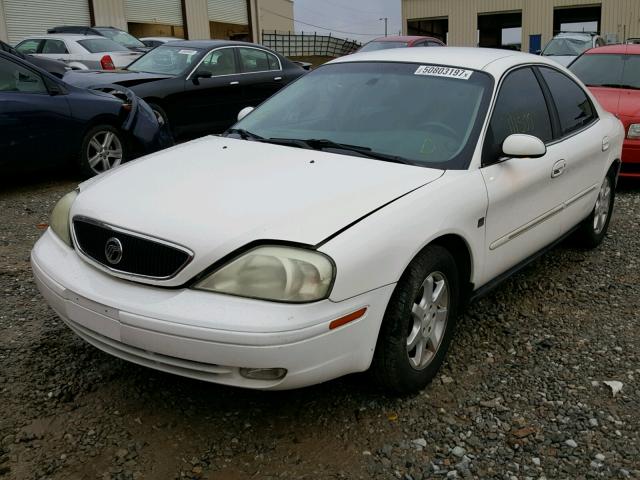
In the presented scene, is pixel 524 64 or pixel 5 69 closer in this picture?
pixel 524 64

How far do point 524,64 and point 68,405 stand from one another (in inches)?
124

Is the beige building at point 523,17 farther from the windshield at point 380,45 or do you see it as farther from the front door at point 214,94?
the front door at point 214,94

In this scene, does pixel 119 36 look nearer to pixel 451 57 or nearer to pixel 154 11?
pixel 154 11

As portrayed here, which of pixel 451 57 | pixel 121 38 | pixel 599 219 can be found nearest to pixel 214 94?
pixel 599 219

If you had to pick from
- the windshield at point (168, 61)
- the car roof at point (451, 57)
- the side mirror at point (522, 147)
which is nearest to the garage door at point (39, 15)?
the windshield at point (168, 61)

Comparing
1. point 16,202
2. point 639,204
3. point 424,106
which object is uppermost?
point 424,106

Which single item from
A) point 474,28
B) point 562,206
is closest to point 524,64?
point 562,206

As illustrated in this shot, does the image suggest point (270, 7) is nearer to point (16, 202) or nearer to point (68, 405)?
point (16, 202)

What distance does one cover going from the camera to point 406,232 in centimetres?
276

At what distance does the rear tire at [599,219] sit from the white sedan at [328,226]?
2.73 feet

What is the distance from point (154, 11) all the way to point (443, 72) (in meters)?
28.1

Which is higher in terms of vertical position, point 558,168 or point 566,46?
point 558,168

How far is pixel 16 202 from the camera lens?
633 centimetres

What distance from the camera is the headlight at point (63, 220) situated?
310cm
